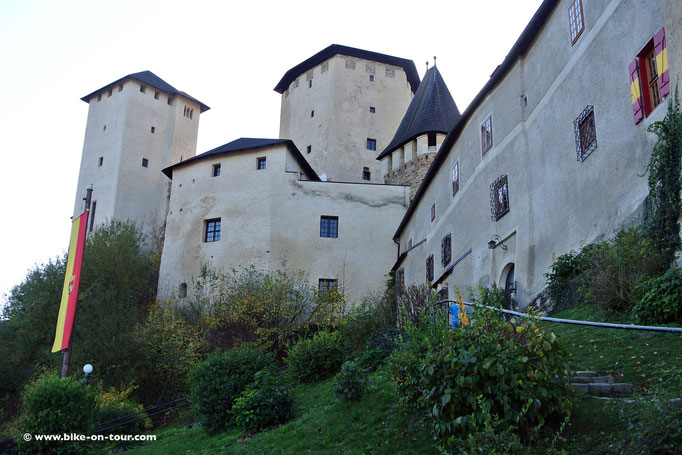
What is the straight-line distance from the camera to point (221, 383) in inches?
486

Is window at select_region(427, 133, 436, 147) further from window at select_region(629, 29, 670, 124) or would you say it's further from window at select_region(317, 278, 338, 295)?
window at select_region(629, 29, 670, 124)

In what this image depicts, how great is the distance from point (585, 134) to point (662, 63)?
2.54 metres

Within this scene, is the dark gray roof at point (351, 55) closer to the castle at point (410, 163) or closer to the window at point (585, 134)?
the castle at point (410, 163)

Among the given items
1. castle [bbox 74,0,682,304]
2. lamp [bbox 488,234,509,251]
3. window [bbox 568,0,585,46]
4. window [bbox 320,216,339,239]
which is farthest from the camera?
window [bbox 320,216,339,239]

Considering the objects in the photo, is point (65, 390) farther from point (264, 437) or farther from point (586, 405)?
point (586, 405)

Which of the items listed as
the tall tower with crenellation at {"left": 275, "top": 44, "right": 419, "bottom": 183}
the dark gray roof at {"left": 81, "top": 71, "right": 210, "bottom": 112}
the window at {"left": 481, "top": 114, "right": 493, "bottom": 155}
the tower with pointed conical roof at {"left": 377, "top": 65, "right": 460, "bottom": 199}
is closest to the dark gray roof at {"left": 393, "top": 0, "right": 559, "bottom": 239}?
the window at {"left": 481, "top": 114, "right": 493, "bottom": 155}

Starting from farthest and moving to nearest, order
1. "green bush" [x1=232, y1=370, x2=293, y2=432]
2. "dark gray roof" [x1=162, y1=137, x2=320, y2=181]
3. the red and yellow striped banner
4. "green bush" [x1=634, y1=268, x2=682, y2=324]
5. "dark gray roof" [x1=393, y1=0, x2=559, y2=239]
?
"dark gray roof" [x1=162, y1=137, x2=320, y2=181], "dark gray roof" [x1=393, y1=0, x2=559, y2=239], the red and yellow striped banner, "green bush" [x1=232, y1=370, x2=293, y2=432], "green bush" [x1=634, y1=268, x2=682, y2=324]

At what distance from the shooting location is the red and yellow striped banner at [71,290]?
13766mm

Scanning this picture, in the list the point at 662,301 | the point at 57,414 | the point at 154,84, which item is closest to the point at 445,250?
the point at 662,301

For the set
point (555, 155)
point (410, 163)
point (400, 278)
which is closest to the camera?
point (555, 155)

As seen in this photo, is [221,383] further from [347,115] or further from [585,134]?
[347,115]

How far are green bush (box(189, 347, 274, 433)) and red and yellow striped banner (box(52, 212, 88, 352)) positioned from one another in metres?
3.07

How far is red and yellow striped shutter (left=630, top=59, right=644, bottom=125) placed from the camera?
11.0 m

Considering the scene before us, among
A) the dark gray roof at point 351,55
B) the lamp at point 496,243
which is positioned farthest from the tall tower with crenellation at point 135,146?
the lamp at point 496,243
